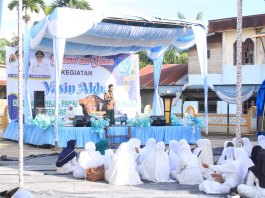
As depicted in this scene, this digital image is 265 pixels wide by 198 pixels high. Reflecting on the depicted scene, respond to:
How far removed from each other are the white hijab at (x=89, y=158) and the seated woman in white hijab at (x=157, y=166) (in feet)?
2.71

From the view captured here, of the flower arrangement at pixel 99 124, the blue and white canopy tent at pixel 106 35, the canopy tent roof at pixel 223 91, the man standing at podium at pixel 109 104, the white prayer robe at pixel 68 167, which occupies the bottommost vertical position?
the white prayer robe at pixel 68 167

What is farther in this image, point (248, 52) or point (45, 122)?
point (248, 52)

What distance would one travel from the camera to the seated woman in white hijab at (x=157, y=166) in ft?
18.1

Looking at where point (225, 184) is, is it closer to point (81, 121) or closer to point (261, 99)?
point (81, 121)

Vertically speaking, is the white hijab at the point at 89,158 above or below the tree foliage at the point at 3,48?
below

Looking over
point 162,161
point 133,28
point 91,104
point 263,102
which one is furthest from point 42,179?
point 91,104

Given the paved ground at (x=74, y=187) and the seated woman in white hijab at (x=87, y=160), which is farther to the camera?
the seated woman in white hijab at (x=87, y=160)

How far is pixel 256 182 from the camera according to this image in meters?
4.34

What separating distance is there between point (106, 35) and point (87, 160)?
5.15 meters

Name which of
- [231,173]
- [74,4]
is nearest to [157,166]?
[231,173]

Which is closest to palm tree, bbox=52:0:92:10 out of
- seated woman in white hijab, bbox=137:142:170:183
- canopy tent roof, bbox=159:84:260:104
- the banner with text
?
the banner with text

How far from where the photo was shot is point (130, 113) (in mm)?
13688

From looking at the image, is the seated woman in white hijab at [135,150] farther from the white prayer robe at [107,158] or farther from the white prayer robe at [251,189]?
the white prayer robe at [251,189]

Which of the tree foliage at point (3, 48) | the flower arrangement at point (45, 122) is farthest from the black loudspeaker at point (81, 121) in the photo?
the tree foliage at point (3, 48)
